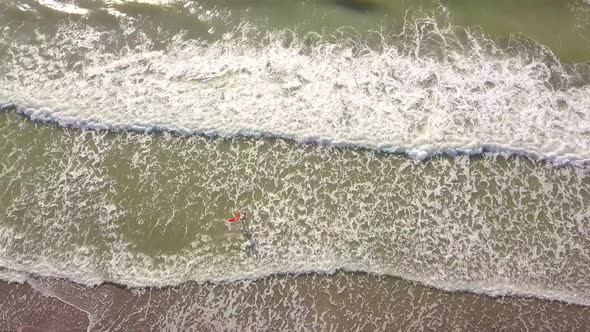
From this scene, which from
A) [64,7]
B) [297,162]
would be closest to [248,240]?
[297,162]

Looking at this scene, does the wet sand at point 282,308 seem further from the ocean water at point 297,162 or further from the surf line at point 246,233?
the surf line at point 246,233

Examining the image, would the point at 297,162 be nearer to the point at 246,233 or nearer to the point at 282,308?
the point at 246,233

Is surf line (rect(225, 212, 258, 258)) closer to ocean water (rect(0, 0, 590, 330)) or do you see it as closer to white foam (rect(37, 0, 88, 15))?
ocean water (rect(0, 0, 590, 330))

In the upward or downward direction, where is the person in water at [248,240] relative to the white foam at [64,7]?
downward

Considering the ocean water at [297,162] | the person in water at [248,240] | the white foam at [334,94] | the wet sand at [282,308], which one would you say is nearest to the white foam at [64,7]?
the ocean water at [297,162]

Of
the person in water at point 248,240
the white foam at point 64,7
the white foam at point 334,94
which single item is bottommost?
the person in water at point 248,240

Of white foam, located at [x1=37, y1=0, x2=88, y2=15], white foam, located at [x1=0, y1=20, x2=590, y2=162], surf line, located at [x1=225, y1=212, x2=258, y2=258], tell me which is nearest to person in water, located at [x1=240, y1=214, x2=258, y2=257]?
surf line, located at [x1=225, y1=212, x2=258, y2=258]

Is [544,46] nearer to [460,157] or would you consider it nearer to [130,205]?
[460,157]
